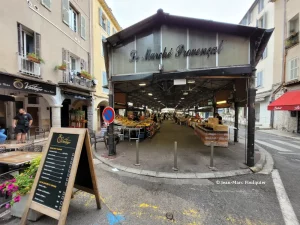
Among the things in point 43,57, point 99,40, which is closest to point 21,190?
point 43,57

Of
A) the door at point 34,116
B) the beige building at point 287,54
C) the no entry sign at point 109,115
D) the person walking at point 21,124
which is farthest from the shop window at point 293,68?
the door at point 34,116

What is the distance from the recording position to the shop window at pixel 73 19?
471 inches

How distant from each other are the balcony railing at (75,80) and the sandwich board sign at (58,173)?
9.54 metres

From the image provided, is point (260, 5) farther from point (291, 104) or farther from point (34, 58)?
point (34, 58)

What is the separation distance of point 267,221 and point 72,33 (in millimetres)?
14860

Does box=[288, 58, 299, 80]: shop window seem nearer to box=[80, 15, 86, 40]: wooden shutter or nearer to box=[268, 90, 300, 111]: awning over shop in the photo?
box=[268, 90, 300, 111]: awning over shop

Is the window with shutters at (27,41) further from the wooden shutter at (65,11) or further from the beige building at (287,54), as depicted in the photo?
the beige building at (287,54)

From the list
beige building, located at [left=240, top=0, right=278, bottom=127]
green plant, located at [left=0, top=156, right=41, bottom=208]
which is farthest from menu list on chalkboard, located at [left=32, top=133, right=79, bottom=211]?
beige building, located at [left=240, top=0, right=278, bottom=127]

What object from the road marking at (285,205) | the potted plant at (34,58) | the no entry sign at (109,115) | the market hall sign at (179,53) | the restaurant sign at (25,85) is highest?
the potted plant at (34,58)

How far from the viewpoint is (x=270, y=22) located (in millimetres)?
17125

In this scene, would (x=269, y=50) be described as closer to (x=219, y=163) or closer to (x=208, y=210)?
(x=219, y=163)

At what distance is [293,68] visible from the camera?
13.7m

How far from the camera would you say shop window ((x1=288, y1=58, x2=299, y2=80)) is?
520 inches

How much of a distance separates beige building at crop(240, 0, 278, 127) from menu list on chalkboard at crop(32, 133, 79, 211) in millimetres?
20669
